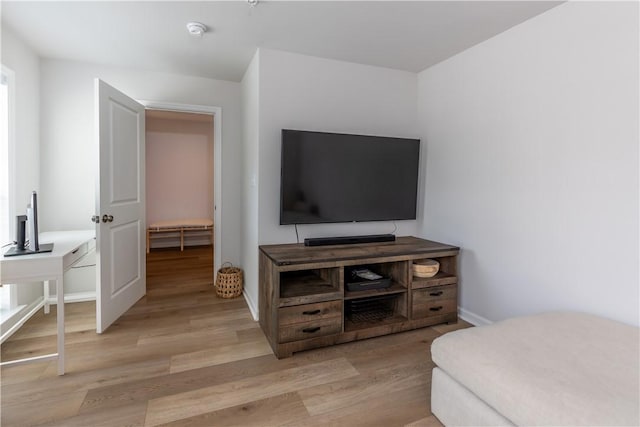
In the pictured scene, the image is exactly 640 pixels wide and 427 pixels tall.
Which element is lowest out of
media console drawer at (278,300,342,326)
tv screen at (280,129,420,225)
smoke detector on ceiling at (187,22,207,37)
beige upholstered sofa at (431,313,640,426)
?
media console drawer at (278,300,342,326)

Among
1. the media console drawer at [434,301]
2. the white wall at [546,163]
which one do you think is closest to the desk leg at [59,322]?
the media console drawer at [434,301]

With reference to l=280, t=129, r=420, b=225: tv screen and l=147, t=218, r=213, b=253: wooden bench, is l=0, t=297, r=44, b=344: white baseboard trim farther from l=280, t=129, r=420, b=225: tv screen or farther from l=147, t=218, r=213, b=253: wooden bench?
l=147, t=218, r=213, b=253: wooden bench

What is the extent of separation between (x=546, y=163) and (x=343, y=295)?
5.41 feet

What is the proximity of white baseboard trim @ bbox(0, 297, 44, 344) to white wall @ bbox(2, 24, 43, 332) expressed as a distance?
0.07 ft

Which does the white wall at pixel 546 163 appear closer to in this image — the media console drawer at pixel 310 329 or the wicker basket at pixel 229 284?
the media console drawer at pixel 310 329

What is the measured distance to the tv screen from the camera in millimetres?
2572

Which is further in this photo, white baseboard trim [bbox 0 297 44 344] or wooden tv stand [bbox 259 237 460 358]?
white baseboard trim [bbox 0 297 44 344]

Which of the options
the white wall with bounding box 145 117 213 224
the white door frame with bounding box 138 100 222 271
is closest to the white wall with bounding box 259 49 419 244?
the white door frame with bounding box 138 100 222 271

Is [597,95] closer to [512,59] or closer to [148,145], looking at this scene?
[512,59]

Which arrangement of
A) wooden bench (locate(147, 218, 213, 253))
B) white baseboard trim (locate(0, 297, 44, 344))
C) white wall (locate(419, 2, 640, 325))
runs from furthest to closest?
wooden bench (locate(147, 218, 213, 253))
white baseboard trim (locate(0, 297, 44, 344))
white wall (locate(419, 2, 640, 325))

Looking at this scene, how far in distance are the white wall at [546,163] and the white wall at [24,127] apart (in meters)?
3.54

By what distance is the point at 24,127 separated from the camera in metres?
2.70

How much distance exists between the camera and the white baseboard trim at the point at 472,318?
8.60ft

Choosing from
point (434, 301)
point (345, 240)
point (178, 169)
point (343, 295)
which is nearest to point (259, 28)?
point (345, 240)
